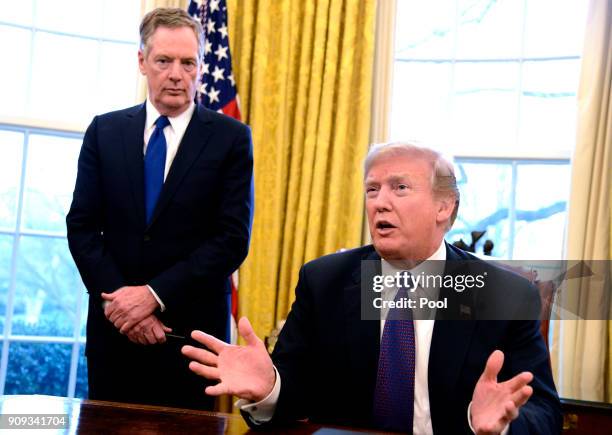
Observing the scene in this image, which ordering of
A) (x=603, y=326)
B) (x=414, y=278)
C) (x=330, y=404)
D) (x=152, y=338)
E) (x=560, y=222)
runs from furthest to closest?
(x=560, y=222)
(x=603, y=326)
(x=152, y=338)
(x=414, y=278)
(x=330, y=404)

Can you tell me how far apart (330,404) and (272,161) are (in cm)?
282

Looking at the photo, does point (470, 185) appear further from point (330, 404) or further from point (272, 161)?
point (330, 404)

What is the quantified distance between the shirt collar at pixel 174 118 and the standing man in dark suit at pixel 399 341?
83 centimetres

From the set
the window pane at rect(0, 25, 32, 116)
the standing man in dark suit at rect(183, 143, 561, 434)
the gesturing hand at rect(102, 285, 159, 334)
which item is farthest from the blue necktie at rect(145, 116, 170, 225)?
the window pane at rect(0, 25, 32, 116)

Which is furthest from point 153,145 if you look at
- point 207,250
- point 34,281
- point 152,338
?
point 34,281

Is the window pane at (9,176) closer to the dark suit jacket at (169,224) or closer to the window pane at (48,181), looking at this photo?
the window pane at (48,181)

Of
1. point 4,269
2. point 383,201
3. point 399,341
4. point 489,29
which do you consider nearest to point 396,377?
point 399,341

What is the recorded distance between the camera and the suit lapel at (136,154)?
2542mm

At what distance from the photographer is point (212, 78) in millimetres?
4531

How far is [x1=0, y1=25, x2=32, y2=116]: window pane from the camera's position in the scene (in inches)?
181

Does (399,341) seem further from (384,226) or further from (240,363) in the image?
(240,363)

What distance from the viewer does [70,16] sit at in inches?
188

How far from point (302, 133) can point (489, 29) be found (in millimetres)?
1368

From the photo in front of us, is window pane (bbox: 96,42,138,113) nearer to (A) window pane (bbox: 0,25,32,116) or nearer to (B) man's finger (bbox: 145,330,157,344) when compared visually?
(A) window pane (bbox: 0,25,32,116)
